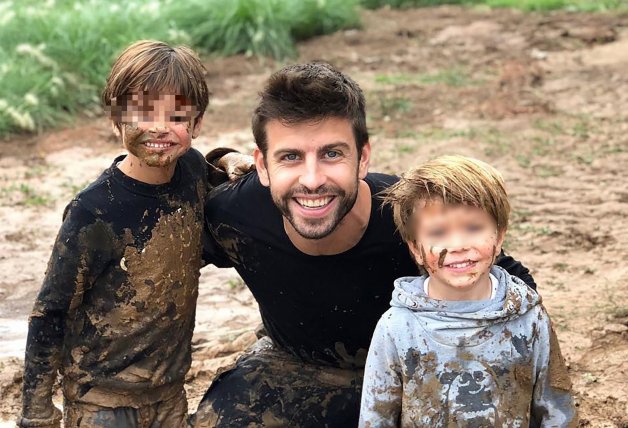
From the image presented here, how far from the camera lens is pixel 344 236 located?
134 inches

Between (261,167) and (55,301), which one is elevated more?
(261,167)

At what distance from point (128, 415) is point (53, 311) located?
0.45 metres

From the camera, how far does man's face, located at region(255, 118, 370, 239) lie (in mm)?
3164

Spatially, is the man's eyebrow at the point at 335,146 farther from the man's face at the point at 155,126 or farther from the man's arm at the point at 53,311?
the man's arm at the point at 53,311

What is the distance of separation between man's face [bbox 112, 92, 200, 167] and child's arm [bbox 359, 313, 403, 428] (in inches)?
34.4

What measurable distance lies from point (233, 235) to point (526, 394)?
1.15 m

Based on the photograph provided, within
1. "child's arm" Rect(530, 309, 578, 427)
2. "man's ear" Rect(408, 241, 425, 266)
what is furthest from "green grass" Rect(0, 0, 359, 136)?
"child's arm" Rect(530, 309, 578, 427)

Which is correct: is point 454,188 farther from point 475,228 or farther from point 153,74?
point 153,74

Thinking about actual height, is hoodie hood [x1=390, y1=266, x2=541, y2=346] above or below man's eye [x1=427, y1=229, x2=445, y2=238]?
below

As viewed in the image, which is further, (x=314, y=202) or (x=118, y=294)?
(x=118, y=294)

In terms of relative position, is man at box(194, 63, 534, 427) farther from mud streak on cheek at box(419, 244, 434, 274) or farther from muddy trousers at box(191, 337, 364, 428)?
mud streak on cheek at box(419, 244, 434, 274)

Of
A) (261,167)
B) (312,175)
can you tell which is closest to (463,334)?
(312,175)

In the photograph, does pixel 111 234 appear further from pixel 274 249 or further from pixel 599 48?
pixel 599 48

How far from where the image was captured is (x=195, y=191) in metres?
3.50
